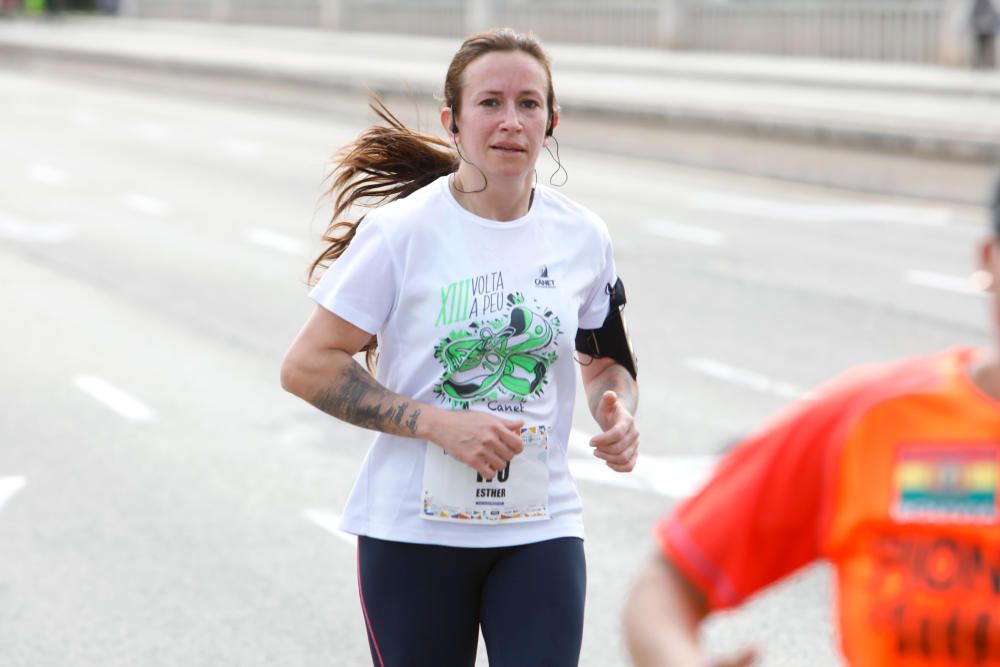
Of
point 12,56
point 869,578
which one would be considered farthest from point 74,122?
point 869,578

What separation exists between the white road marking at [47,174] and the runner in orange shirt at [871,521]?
1977 cm

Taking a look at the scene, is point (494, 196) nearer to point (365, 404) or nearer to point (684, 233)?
point (365, 404)

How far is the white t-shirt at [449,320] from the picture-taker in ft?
12.4

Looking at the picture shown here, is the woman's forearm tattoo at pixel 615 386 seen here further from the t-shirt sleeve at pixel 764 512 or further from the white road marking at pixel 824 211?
the white road marking at pixel 824 211

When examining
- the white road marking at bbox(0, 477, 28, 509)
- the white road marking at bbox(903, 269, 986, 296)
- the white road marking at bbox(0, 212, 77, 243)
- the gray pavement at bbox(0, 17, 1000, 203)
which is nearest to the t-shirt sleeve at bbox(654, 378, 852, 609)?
the white road marking at bbox(0, 477, 28, 509)

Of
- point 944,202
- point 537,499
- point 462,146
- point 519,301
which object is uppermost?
point 462,146

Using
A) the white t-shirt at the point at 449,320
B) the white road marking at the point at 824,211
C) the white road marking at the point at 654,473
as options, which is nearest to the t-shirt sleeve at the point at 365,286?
the white t-shirt at the point at 449,320

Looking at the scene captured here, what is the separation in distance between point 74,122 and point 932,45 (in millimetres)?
15103

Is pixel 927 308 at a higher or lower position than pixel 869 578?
lower

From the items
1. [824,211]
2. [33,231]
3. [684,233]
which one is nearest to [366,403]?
[684,233]

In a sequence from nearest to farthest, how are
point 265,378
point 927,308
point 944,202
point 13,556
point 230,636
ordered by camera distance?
point 230,636, point 13,556, point 265,378, point 927,308, point 944,202

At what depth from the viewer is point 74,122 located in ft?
96.9

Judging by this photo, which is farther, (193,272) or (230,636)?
(193,272)

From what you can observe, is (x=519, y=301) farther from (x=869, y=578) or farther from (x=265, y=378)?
(x=265, y=378)
